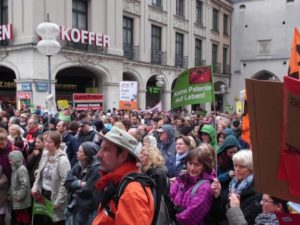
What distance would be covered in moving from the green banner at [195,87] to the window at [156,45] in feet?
67.8

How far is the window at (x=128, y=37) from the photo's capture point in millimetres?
24609

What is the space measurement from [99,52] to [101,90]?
7.52 feet

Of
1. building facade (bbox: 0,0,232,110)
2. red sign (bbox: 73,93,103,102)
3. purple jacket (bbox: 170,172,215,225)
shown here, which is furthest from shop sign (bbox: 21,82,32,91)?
purple jacket (bbox: 170,172,215,225)

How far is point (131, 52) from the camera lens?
24.9 m

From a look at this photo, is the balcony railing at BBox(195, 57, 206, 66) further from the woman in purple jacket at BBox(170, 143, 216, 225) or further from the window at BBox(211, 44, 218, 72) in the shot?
the woman in purple jacket at BBox(170, 143, 216, 225)

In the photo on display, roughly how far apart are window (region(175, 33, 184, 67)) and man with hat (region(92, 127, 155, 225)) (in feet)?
88.0

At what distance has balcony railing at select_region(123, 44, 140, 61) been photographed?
80.5 feet

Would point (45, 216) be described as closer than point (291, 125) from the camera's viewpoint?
No

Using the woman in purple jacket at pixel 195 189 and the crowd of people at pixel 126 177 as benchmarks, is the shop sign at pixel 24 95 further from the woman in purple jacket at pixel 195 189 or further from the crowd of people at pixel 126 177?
Result: the woman in purple jacket at pixel 195 189

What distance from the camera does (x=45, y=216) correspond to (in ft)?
18.4

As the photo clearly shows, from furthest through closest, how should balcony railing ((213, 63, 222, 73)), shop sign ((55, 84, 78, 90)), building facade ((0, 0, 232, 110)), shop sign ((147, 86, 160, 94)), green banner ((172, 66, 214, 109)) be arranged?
balcony railing ((213, 63, 222, 73)) → shop sign ((147, 86, 160, 94)) → shop sign ((55, 84, 78, 90)) → building facade ((0, 0, 232, 110)) → green banner ((172, 66, 214, 109))

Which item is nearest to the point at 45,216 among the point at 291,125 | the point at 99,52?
the point at 291,125

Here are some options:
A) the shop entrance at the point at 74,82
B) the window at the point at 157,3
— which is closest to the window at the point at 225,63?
the window at the point at 157,3

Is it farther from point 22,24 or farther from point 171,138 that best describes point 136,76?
point 171,138
